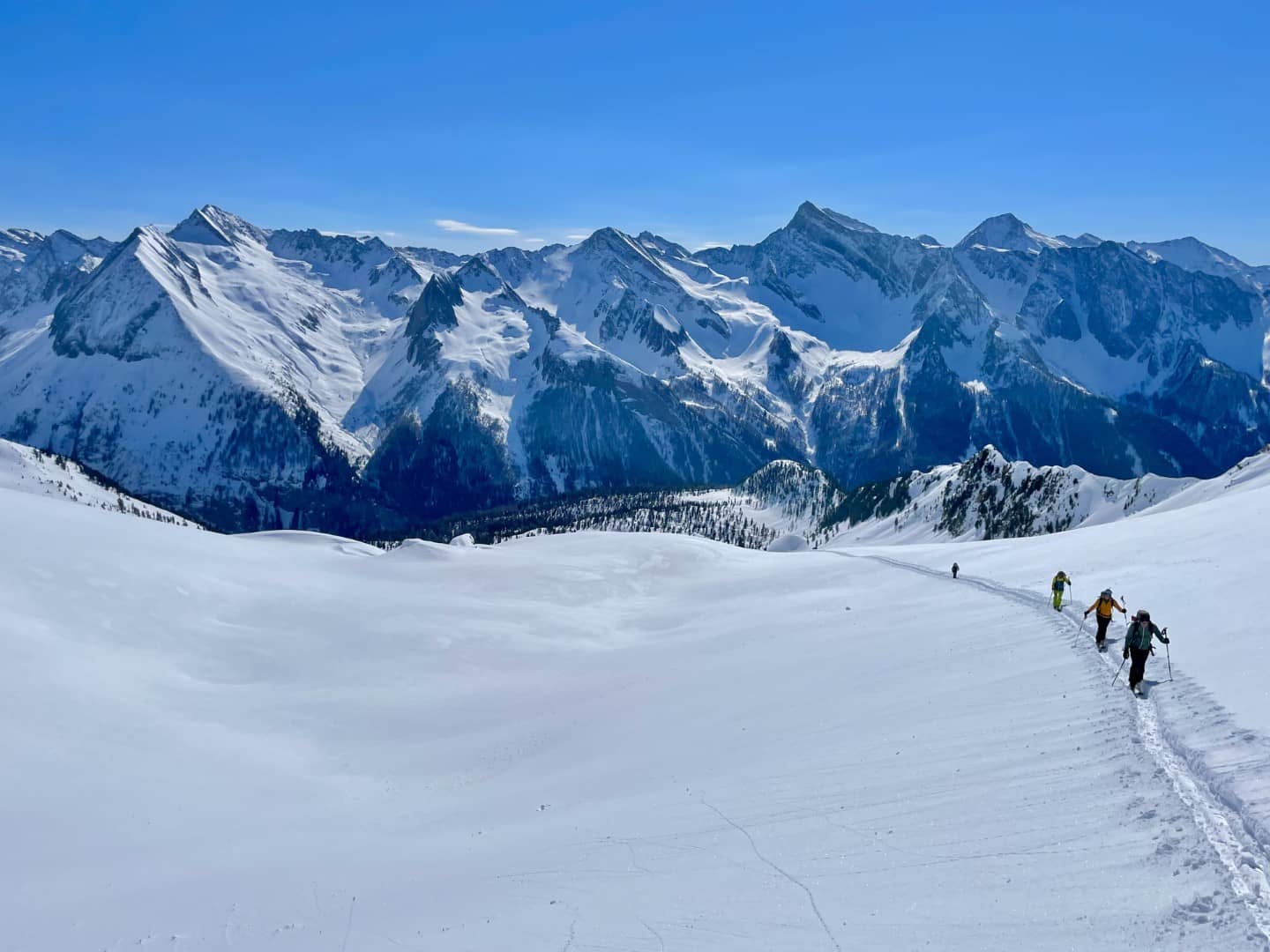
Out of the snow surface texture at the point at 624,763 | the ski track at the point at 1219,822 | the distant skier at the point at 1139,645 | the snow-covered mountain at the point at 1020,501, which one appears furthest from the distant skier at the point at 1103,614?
the snow-covered mountain at the point at 1020,501

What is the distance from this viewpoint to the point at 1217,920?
11.0m

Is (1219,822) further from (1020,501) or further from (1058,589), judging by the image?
(1020,501)

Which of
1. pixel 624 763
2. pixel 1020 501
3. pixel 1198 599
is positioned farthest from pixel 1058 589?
pixel 1020 501

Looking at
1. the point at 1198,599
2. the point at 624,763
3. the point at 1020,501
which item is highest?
the point at 1020,501

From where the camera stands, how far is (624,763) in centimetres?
2684

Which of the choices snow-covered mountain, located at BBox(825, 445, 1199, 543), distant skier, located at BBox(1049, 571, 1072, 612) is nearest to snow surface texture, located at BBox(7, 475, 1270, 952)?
distant skier, located at BBox(1049, 571, 1072, 612)

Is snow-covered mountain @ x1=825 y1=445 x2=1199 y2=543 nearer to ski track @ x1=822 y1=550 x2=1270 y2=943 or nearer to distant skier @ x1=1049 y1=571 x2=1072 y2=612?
distant skier @ x1=1049 y1=571 x2=1072 y2=612

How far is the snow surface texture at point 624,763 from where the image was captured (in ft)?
46.2

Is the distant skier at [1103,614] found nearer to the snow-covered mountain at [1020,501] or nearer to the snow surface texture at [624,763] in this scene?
the snow surface texture at [624,763]

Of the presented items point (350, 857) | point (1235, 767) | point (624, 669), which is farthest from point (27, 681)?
point (1235, 767)

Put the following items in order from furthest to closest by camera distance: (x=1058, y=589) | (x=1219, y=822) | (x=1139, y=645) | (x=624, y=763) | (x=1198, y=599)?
1. (x=1058, y=589)
2. (x=1198, y=599)
3. (x=624, y=763)
4. (x=1139, y=645)
5. (x=1219, y=822)

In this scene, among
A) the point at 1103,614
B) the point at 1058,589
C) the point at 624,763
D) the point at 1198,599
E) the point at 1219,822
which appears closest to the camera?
the point at 1219,822

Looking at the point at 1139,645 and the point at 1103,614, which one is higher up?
the point at 1103,614

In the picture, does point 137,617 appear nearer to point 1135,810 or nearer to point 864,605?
point 864,605
